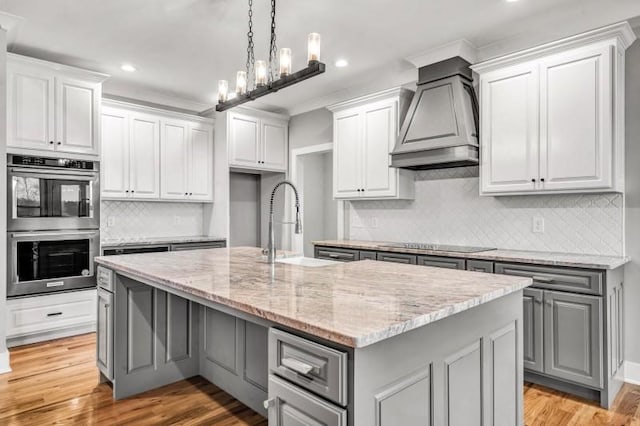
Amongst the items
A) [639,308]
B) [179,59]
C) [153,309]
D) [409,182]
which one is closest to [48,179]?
[179,59]

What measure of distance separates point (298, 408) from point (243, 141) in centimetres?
441

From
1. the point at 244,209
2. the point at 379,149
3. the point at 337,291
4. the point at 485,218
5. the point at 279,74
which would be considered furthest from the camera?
the point at 244,209

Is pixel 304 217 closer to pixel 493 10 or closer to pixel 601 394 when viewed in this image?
pixel 493 10

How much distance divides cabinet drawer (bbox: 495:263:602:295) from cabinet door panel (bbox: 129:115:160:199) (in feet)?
12.9

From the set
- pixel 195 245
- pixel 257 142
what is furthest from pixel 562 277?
pixel 257 142

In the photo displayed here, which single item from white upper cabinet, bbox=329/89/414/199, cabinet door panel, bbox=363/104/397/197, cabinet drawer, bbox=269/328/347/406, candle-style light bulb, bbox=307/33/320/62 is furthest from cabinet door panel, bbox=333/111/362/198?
cabinet drawer, bbox=269/328/347/406

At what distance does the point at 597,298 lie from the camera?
2570 millimetres

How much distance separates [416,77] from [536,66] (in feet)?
4.51

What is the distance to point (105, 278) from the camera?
2711 mm

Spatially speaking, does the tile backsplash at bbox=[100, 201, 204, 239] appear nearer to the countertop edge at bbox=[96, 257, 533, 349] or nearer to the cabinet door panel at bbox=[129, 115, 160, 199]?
the cabinet door panel at bbox=[129, 115, 160, 199]

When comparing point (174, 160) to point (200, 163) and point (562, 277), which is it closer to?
point (200, 163)

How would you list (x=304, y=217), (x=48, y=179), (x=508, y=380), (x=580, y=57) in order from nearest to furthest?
(x=508, y=380) < (x=580, y=57) < (x=48, y=179) < (x=304, y=217)

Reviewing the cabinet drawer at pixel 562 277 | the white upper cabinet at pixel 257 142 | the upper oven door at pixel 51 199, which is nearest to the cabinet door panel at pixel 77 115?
the upper oven door at pixel 51 199

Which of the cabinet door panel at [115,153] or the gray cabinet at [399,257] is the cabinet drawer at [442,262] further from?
the cabinet door panel at [115,153]
